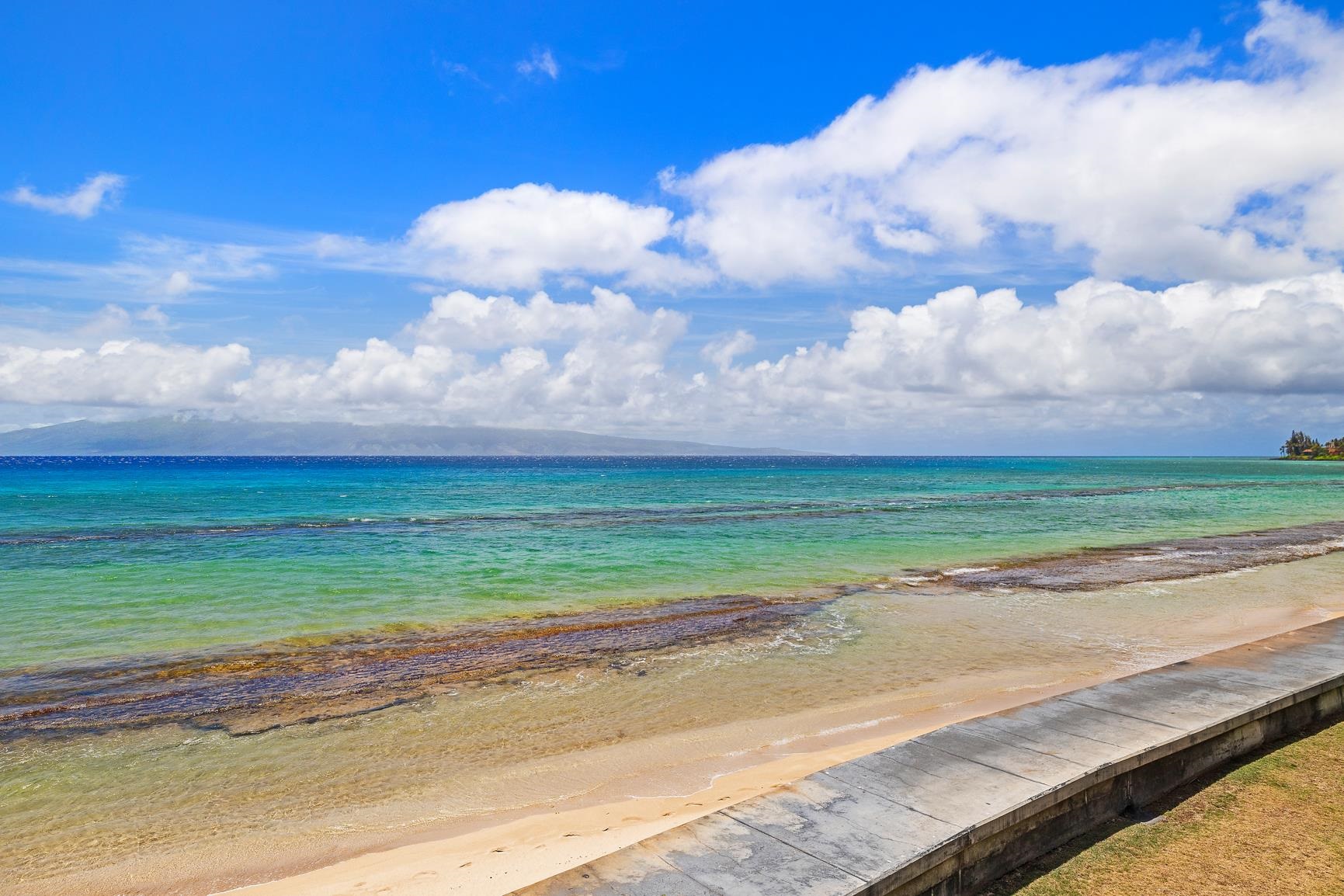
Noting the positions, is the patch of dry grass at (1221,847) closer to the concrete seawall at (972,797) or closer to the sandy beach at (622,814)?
the concrete seawall at (972,797)

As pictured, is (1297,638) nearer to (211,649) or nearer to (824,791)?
(824,791)

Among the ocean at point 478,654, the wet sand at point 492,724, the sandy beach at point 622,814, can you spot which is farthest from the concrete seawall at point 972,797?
the ocean at point 478,654

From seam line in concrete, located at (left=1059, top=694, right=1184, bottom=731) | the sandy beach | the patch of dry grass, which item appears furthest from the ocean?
the patch of dry grass

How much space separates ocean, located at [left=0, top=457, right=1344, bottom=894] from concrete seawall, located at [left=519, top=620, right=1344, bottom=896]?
9.08 ft

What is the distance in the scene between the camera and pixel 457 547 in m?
31.2

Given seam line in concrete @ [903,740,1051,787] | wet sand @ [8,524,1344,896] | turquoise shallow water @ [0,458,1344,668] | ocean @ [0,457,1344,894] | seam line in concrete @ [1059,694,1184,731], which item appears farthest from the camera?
turquoise shallow water @ [0,458,1344,668]

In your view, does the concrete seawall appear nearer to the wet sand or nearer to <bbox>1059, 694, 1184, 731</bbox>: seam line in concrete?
<bbox>1059, 694, 1184, 731</bbox>: seam line in concrete

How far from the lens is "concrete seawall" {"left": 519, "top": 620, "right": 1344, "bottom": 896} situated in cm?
496

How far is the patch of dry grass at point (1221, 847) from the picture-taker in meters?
5.26

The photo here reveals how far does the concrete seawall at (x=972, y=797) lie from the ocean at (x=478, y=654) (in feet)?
9.08

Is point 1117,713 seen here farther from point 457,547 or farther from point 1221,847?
point 457,547

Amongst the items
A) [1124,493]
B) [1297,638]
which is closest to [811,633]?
[1297,638]

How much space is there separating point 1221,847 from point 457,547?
2841 centimetres

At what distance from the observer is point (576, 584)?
21797 mm
